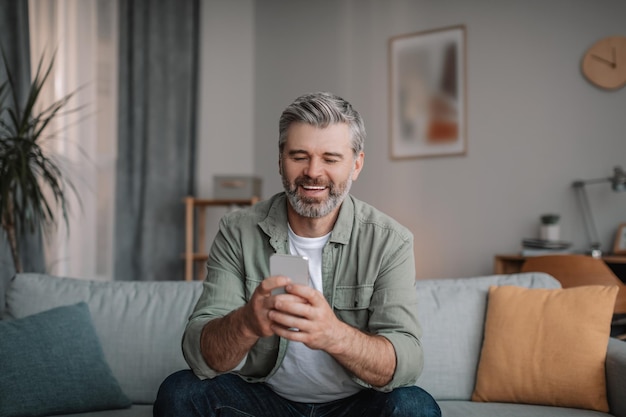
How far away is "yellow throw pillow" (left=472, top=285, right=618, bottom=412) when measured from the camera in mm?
1820

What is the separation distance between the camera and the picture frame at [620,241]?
11.7 feet

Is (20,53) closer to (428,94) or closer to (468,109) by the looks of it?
(428,94)

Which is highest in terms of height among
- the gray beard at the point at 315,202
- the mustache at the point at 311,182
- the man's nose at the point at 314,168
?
the man's nose at the point at 314,168

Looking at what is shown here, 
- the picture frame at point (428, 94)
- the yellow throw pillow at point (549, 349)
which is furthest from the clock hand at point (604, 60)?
the yellow throw pillow at point (549, 349)

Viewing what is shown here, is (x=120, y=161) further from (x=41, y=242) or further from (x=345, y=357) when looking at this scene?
(x=345, y=357)

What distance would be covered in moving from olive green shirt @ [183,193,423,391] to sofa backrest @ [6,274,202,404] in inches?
18.6

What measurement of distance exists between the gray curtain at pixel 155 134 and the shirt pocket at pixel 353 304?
311cm

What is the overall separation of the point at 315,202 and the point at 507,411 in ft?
2.75

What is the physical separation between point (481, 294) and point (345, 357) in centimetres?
89

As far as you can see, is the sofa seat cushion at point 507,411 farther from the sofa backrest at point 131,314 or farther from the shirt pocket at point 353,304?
the sofa backrest at point 131,314

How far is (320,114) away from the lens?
1526mm

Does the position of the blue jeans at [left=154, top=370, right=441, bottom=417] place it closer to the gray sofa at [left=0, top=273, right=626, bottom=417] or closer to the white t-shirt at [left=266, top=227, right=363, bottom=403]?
the white t-shirt at [left=266, top=227, right=363, bottom=403]

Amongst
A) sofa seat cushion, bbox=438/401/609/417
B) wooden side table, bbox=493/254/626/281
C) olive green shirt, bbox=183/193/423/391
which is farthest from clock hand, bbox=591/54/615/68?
olive green shirt, bbox=183/193/423/391

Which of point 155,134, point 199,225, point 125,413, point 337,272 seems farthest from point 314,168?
point 199,225
